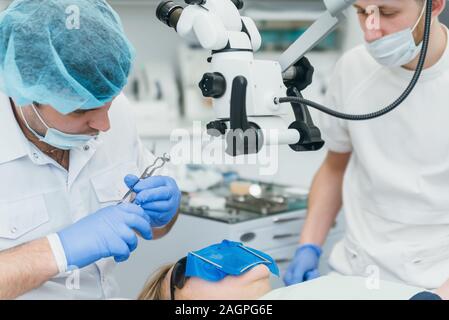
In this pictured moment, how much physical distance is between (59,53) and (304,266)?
92 cm

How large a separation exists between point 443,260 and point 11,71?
44.3 inches

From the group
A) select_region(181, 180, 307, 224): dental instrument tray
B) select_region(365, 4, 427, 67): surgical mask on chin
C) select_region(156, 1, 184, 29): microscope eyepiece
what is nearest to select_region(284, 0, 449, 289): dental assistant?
select_region(365, 4, 427, 67): surgical mask on chin

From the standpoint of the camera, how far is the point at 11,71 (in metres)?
1.14

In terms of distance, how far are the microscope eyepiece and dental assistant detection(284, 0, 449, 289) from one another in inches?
19.1

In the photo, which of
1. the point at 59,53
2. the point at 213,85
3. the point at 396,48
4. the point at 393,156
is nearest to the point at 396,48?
the point at 396,48

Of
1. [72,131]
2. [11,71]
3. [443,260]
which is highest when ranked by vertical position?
[11,71]

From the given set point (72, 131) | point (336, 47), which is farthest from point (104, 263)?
point (336, 47)

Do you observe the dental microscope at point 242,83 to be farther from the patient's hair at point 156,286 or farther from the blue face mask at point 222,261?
the patient's hair at point 156,286

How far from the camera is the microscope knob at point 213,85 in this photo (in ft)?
3.10

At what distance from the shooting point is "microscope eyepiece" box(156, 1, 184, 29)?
3.36 feet

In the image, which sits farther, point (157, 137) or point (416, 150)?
point (157, 137)
